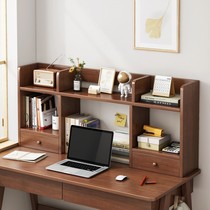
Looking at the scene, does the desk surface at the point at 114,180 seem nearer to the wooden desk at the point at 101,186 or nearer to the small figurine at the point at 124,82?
the wooden desk at the point at 101,186

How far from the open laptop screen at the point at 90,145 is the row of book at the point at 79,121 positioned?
0.08m

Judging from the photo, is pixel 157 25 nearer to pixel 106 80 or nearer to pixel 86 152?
pixel 106 80

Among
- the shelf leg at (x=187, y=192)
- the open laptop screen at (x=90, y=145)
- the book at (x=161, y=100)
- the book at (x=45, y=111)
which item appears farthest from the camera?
the book at (x=45, y=111)

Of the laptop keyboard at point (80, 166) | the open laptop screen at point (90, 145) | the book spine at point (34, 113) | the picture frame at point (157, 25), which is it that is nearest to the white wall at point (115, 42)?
the picture frame at point (157, 25)

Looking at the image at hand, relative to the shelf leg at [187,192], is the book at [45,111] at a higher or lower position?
higher

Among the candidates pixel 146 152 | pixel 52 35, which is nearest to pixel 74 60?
pixel 52 35

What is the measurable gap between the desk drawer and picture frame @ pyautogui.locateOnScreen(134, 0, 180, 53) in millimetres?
651

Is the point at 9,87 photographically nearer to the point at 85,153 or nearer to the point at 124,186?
the point at 85,153

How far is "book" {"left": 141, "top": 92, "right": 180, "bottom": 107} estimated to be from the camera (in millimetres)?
3789

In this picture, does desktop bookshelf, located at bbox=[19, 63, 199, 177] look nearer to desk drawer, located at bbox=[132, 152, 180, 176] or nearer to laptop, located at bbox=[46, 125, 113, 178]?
desk drawer, located at bbox=[132, 152, 180, 176]

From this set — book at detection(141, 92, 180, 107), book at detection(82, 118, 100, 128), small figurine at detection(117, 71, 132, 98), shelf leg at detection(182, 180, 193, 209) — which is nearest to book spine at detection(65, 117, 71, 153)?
book at detection(82, 118, 100, 128)

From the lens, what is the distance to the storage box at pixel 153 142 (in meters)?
3.93

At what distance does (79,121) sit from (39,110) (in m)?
0.33

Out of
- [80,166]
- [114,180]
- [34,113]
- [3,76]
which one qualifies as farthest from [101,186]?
[3,76]
